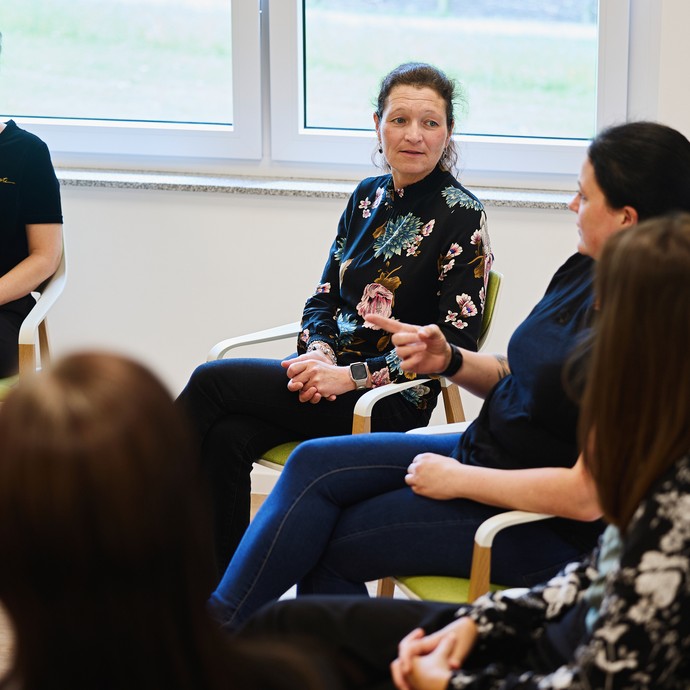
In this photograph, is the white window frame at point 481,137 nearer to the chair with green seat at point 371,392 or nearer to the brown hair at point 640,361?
the chair with green seat at point 371,392

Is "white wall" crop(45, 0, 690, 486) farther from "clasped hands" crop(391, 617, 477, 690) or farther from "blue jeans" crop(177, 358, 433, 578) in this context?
"clasped hands" crop(391, 617, 477, 690)

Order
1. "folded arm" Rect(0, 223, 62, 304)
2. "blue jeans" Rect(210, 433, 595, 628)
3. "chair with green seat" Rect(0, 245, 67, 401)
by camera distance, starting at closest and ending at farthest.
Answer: "blue jeans" Rect(210, 433, 595, 628) < "chair with green seat" Rect(0, 245, 67, 401) < "folded arm" Rect(0, 223, 62, 304)

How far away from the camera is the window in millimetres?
3174

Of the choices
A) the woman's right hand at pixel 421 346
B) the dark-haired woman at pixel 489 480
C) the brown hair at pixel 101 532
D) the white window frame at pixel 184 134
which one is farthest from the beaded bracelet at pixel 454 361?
the white window frame at pixel 184 134

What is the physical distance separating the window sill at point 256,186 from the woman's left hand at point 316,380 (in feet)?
3.24

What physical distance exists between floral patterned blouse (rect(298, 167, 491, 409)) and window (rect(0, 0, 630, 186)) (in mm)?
782

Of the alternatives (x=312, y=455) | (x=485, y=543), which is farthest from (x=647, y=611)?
(x=312, y=455)

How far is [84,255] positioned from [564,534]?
7.06 feet

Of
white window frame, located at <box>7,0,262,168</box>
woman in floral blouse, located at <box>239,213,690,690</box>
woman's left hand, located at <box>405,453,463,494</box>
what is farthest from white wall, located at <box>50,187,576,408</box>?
woman in floral blouse, located at <box>239,213,690,690</box>

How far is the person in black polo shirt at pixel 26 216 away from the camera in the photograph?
2812mm

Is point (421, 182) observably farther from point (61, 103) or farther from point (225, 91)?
point (61, 103)

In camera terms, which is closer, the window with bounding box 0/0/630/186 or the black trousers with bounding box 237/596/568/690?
the black trousers with bounding box 237/596/568/690

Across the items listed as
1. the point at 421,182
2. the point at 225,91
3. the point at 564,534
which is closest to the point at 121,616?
the point at 564,534

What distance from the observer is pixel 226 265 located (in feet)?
10.9
